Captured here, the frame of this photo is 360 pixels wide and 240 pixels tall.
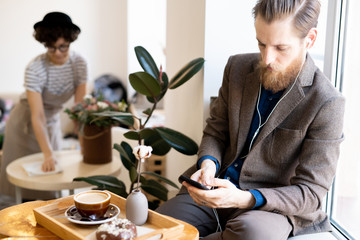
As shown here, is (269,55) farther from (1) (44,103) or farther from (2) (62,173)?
(1) (44,103)

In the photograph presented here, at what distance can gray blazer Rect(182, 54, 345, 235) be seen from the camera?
131 centimetres

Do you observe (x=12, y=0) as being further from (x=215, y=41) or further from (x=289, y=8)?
(x=289, y=8)

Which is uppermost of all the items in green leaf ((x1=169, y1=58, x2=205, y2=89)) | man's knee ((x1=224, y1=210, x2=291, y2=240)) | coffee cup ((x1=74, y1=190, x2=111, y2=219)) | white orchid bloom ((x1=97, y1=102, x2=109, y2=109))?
green leaf ((x1=169, y1=58, x2=205, y2=89))

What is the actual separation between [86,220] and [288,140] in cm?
73

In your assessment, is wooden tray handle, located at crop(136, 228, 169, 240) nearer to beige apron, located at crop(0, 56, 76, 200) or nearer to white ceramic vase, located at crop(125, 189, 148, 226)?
white ceramic vase, located at crop(125, 189, 148, 226)

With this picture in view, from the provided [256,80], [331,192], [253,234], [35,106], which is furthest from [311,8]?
[35,106]

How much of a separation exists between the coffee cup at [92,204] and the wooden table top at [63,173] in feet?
3.04

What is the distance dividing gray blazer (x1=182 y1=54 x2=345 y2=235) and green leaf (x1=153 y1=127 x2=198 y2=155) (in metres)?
0.16

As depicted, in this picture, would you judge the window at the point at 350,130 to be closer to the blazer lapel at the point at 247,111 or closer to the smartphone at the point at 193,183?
the blazer lapel at the point at 247,111

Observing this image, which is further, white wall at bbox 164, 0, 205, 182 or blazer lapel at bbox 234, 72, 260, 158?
white wall at bbox 164, 0, 205, 182

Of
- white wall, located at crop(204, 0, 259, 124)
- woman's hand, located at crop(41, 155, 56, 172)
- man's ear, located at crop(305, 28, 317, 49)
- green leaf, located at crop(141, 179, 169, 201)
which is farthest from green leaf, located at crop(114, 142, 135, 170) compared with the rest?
man's ear, located at crop(305, 28, 317, 49)

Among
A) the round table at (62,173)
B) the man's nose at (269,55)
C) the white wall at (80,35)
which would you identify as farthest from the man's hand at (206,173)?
the white wall at (80,35)

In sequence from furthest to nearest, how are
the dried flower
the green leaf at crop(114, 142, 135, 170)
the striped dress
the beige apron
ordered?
the beige apron < the striped dress < the dried flower < the green leaf at crop(114, 142, 135, 170)

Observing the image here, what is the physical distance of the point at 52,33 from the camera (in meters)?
2.39
